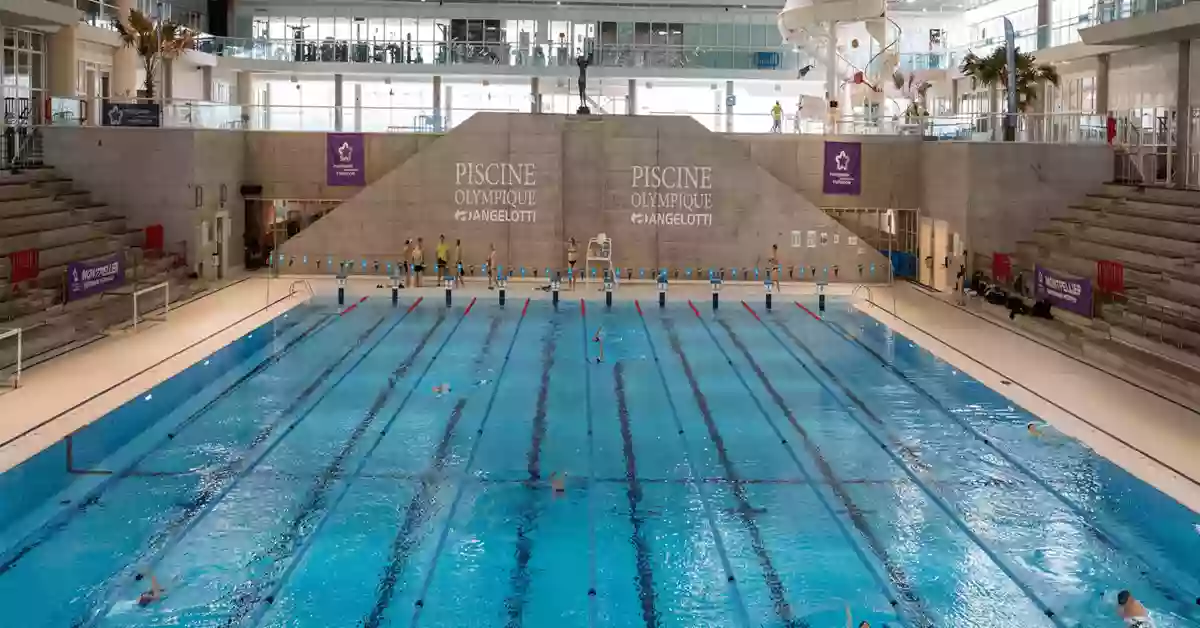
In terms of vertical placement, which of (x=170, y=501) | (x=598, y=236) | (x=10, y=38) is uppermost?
(x=10, y=38)

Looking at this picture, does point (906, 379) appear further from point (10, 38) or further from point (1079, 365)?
point (10, 38)

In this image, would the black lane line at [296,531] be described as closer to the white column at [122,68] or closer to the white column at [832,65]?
the white column at [122,68]

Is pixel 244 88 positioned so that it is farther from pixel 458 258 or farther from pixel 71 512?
pixel 71 512

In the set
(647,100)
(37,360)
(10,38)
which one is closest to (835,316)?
Answer: (37,360)

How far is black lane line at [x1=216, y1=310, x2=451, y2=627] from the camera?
8435 mm

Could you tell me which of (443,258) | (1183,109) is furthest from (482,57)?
(1183,109)

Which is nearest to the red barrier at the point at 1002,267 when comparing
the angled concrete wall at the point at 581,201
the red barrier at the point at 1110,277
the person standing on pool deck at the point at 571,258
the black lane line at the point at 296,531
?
the red barrier at the point at 1110,277

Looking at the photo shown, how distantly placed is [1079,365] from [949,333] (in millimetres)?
2985

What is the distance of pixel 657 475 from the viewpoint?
38.7 ft

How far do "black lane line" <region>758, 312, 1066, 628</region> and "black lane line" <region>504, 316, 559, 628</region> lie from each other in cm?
349

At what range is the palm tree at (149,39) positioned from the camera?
28734mm

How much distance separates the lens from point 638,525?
10.2 meters

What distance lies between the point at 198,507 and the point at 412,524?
1912 mm

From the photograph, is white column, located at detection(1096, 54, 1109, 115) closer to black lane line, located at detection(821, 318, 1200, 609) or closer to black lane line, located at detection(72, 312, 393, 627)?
black lane line, located at detection(821, 318, 1200, 609)
